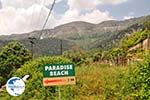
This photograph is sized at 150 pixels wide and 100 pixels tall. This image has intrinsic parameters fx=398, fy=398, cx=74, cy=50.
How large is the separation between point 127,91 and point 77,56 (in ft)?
181

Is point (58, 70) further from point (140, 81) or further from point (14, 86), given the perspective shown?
point (140, 81)

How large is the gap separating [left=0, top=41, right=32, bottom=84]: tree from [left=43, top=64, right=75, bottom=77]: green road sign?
56.1 meters

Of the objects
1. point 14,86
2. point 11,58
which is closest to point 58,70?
point 14,86

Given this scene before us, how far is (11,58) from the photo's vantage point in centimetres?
7081

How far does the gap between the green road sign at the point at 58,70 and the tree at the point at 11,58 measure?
56.1 m

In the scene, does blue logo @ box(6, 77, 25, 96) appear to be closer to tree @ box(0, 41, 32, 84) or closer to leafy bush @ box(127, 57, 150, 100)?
leafy bush @ box(127, 57, 150, 100)

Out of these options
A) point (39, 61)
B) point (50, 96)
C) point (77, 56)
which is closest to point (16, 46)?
point (77, 56)

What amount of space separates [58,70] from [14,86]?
275 centimetres

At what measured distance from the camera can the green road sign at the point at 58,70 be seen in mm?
13359

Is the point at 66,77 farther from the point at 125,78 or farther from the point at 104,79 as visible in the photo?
the point at 104,79

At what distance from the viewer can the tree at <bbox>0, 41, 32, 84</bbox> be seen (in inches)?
2761

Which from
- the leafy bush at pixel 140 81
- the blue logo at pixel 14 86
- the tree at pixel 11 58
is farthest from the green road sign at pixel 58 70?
the tree at pixel 11 58

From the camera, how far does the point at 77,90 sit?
2266 cm

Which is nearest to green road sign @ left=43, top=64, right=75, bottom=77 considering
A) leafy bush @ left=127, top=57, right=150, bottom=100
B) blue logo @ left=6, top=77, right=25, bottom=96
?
blue logo @ left=6, top=77, right=25, bottom=96
